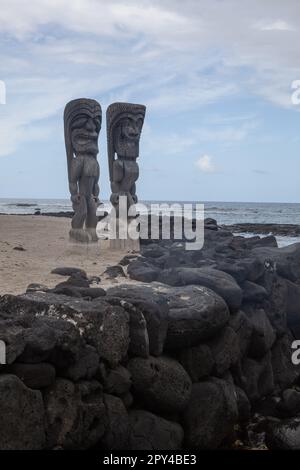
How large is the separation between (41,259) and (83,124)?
2.92 meters

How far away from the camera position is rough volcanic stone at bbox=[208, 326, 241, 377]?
5.73 meters

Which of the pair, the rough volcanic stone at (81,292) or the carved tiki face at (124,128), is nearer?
the rough volcanic stone at (81,292)

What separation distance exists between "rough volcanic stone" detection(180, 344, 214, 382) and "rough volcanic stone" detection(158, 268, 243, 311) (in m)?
0.80

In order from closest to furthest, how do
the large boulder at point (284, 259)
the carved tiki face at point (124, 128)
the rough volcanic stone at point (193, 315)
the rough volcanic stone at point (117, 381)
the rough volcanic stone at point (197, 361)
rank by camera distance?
the rough volcanic stone at point (117, 381), the rough volcanic stone at point (193, 315), the rough volcanic stone at point (197, 361), the large boulder at point (284, 259), the carved tiki face at point (124, 128)

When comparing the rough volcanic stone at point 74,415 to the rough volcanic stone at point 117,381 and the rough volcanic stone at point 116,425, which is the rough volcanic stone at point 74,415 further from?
the rough volcanic stone at point 117,381

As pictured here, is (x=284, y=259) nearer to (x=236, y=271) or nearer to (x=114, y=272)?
(x=236, y=271)

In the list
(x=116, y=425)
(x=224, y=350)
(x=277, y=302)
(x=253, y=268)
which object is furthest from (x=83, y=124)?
(x=116, y=425)

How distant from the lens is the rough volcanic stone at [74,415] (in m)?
3.76

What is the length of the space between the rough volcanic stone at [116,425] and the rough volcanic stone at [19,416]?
632mm

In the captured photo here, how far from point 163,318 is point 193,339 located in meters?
0.53

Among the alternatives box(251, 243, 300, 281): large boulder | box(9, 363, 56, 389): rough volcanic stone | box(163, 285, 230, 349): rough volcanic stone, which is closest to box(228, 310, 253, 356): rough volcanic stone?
box(163, 285, 230, 349): rough volcanic stone

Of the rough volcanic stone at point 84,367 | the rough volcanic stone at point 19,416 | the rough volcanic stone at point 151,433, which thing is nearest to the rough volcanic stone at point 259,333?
the rough volcanic stone at point 151,433

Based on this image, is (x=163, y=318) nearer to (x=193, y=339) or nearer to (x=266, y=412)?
(x=193, y=339)

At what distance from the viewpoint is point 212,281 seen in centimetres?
628
